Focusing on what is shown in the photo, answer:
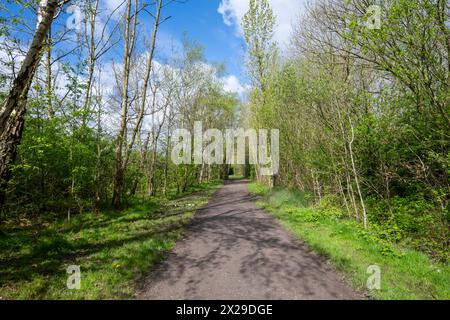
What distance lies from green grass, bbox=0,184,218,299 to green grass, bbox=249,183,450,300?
390 cm

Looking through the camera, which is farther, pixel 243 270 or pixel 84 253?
pixel 84 253

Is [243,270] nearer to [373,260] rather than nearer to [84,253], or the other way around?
[373,260]

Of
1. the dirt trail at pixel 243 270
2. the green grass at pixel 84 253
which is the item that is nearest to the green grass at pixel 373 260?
the dirt trail at pixel 243 270

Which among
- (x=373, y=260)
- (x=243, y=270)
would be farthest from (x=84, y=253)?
(x=373, y=260)

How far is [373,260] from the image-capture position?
525cm

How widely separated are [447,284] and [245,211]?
25.7 feet

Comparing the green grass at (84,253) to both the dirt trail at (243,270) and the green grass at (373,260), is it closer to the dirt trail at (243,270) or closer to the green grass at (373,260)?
the dirt trail at (243,270)

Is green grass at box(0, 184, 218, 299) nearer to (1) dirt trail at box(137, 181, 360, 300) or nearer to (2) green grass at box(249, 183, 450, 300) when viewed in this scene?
(1) dirt trail at box(137, 181, 360, 300)

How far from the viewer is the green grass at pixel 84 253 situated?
406 cm

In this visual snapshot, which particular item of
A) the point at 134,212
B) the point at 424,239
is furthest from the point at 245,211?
the point at 424,239

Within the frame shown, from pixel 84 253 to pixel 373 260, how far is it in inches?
251

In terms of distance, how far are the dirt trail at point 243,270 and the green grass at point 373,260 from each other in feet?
1.11
